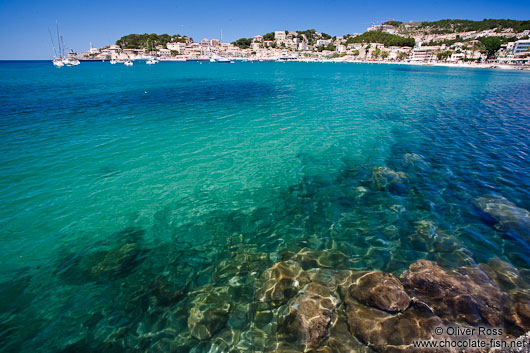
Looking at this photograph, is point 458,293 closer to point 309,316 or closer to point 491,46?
point 309,316

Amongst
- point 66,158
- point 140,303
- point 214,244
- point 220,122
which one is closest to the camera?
point 140,303

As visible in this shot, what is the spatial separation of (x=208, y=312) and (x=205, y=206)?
17.7ft

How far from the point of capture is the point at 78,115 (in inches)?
1065

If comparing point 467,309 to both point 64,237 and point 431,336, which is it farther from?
point 64,237

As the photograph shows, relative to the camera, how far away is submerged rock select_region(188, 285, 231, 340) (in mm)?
5891

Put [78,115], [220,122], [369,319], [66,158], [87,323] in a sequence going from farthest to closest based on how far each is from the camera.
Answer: [78,115] < [220,122] < [66,158] < [87,323] < [369,319]

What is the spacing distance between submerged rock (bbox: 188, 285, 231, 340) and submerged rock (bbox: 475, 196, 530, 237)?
10.4 meters

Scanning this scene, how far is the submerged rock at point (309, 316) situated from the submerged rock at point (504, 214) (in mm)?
7863

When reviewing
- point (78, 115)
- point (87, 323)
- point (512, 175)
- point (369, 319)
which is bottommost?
point (87, 323)

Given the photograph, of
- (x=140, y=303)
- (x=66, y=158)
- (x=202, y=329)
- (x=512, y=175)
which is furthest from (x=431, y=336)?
(x=66, y=158)

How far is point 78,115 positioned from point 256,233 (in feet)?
94.7

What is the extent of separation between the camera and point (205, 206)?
11.0m

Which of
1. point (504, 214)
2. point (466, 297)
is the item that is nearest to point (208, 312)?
point (466, 297)

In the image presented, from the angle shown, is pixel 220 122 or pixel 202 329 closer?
pixel 202 329
